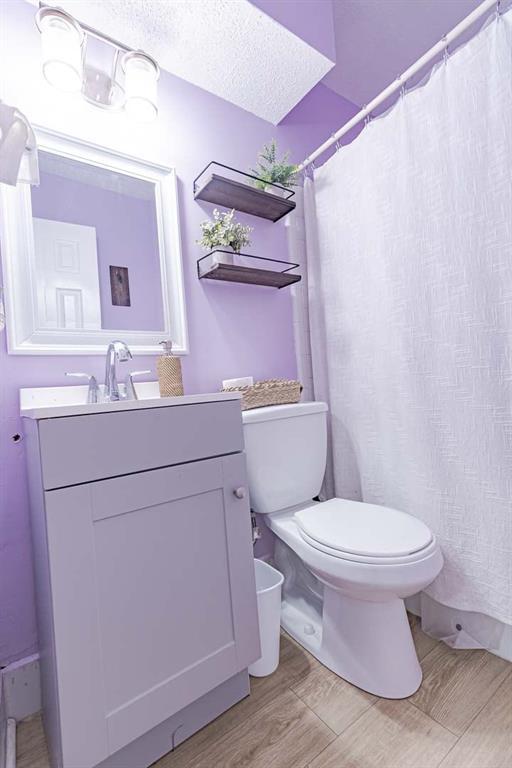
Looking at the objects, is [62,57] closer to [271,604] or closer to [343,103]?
[343,103]

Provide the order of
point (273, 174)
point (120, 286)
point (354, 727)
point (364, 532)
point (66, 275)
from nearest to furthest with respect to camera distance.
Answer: point (354, 727)
point (364, 532)
point (66, 275)
point (120, 286)
point (273, 174)

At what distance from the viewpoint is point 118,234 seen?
127cm

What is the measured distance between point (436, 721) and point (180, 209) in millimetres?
1748

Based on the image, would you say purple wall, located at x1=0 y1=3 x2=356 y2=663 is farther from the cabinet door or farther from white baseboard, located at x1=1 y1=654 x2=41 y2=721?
the cabinet door

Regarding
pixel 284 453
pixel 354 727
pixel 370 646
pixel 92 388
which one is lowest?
pixel 354 727

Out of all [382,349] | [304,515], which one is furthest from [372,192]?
[304,515]

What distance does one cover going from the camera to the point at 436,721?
3.06 feet

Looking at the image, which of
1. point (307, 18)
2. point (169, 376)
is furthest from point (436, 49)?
point (169, 376)

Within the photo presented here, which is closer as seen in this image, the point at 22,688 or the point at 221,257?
the point at 22,688

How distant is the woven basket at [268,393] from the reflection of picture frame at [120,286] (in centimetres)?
47

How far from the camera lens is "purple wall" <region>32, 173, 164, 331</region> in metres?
1.16

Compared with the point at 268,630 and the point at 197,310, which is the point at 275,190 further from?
the point at 268,630

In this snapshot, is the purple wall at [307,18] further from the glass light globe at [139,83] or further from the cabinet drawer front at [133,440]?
the cabinet drawer front at [133,440]

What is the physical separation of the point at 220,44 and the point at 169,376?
1.20m
